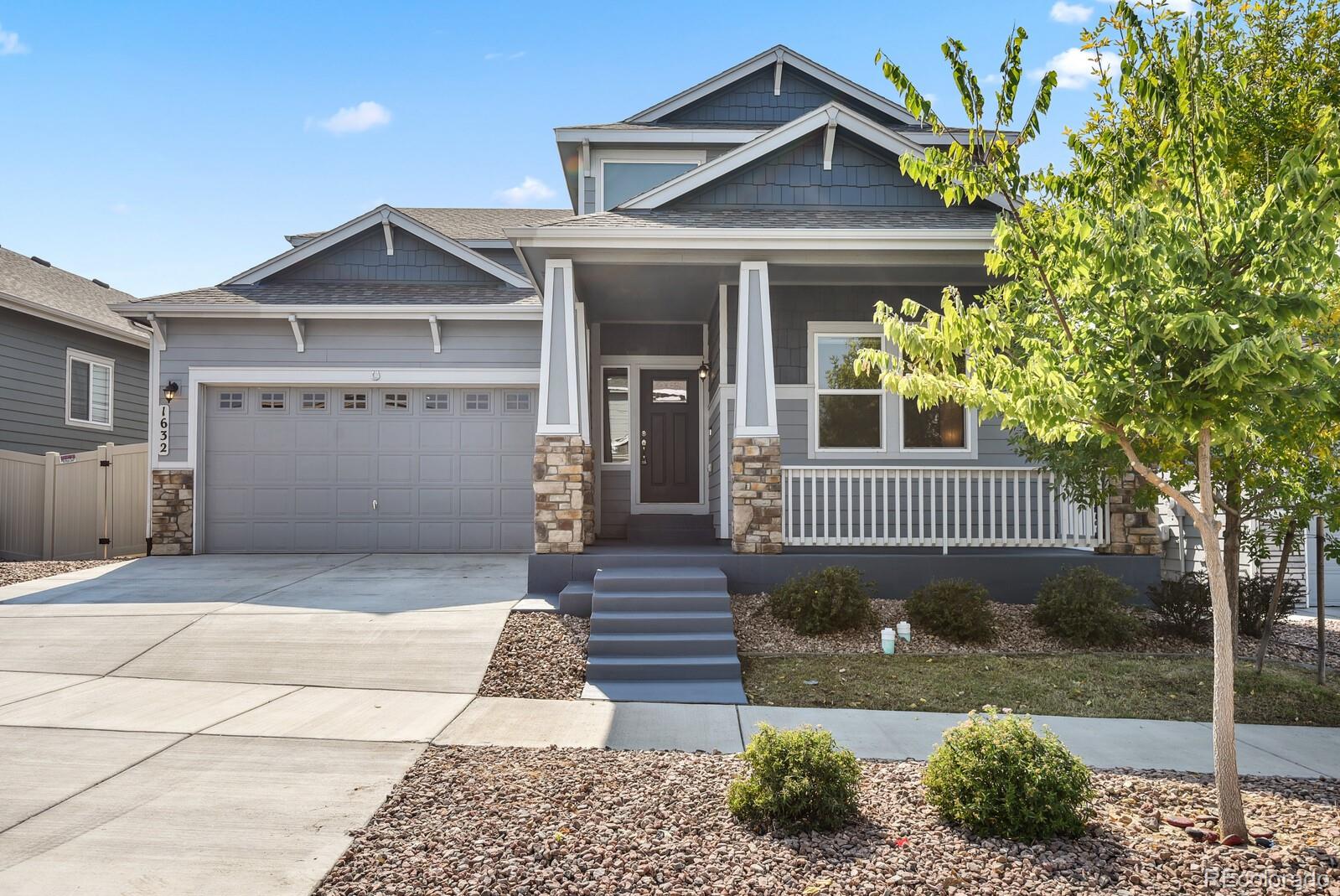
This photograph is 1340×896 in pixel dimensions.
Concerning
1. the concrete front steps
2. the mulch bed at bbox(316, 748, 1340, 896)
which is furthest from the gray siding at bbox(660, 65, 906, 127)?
the mulch bed at bbox(316, 748, 1340, 896)

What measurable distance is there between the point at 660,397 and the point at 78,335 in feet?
37.2

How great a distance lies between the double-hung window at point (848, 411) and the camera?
10320mm

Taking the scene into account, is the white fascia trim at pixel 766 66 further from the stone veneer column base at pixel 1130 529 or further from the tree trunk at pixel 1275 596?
the tree trunk at pixel 1275 596

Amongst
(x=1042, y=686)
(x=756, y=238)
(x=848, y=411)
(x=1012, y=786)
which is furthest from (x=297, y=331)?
(x=1012, y=786)

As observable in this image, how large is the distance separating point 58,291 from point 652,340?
11931 millimetres

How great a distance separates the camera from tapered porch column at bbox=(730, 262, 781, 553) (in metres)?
8.63

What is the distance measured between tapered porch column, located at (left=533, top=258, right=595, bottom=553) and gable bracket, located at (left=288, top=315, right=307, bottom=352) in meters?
4.83

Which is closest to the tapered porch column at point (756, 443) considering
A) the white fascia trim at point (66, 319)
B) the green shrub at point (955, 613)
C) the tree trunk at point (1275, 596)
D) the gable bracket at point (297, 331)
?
the green shrub at point (955, 613)

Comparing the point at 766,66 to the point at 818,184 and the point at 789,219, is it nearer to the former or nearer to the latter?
the point at 818,184

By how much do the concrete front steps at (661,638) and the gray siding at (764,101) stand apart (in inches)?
344

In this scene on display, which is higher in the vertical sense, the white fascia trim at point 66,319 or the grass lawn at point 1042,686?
the white fascia trim at point 66,319

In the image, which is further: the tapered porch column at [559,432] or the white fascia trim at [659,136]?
the white fascia trim at [659,136]

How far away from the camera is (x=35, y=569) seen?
10.5 meters

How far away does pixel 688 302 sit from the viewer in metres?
11.2
